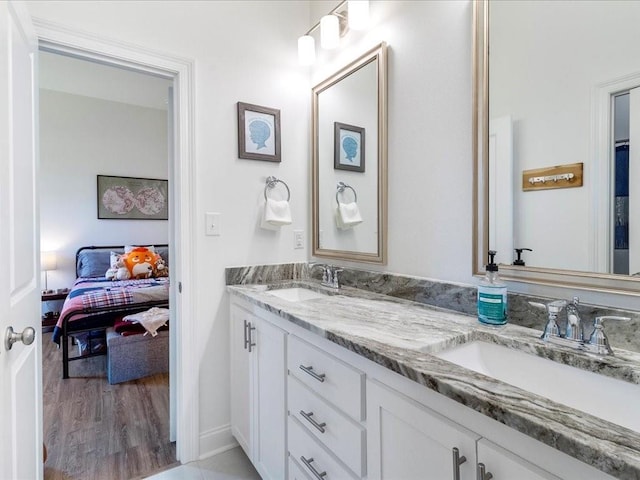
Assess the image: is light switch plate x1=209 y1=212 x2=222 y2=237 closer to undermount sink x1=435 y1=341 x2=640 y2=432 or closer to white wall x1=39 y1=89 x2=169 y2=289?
undermount sink x1=435 y1=341 x2=640 y2=432

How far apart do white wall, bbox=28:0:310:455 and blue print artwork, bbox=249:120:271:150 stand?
0.10 meters

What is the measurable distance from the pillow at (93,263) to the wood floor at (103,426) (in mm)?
1429

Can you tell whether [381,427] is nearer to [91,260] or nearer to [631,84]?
[631,84]

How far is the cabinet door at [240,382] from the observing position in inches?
64.0

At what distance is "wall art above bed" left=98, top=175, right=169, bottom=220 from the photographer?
176 inches

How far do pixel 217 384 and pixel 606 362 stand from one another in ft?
5.50

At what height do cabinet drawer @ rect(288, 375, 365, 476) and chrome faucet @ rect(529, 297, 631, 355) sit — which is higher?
chrome faucet @ rect(529, 297, 631, 355)

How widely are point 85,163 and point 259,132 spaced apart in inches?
142

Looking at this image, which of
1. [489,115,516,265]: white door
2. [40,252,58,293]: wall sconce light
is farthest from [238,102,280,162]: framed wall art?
[40,252,58,293]: wall sconce light

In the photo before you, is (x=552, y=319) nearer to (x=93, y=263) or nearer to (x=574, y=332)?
(x=574, y=332)

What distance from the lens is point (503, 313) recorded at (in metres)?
1.08

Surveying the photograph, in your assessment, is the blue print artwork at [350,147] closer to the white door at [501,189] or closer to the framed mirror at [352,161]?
the framed mirror at [352,161]

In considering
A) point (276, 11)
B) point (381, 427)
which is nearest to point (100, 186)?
point (276, 11)

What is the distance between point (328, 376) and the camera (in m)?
1.06
